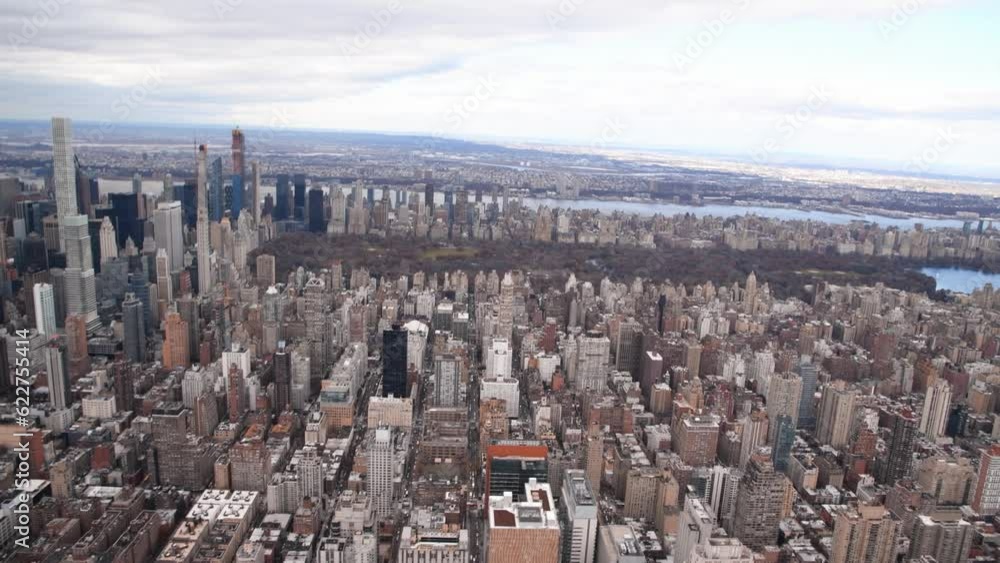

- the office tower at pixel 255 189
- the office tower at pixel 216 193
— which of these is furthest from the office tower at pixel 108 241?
the office tower at pixel 255 189

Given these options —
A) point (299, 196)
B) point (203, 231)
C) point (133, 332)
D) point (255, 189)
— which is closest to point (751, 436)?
point (133, 332)

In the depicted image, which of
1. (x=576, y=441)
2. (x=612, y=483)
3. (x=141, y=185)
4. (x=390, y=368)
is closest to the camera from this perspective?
(x=612, y=483)

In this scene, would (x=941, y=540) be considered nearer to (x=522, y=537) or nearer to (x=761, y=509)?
(x=761, y=509)

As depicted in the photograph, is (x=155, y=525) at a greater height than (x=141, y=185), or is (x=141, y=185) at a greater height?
(x=141, y=185)

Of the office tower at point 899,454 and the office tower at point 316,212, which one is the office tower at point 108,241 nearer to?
the office tower at point 316,212

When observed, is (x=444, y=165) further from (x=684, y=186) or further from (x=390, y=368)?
(x=390, y=368)

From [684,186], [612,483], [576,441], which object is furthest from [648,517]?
[684,186]
